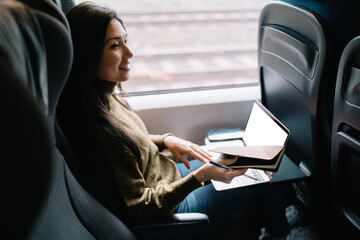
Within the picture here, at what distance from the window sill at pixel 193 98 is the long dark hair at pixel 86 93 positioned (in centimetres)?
64

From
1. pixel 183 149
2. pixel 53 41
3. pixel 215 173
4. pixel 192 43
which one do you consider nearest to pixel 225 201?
pixel 215 173

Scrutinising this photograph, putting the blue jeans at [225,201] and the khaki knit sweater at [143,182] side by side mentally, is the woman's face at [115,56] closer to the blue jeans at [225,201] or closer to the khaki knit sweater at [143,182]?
the khaki knit sweater at [143,182]

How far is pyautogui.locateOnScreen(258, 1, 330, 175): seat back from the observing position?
1071mm

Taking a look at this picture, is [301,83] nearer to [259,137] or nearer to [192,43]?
[259,137]

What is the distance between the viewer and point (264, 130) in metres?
1.37

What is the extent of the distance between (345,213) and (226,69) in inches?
76.5

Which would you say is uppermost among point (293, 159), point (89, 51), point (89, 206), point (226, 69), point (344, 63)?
point (344, 63)

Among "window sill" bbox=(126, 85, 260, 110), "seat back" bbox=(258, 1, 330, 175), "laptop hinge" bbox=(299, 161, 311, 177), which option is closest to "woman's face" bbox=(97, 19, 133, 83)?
"window sill" bbox=(126, 85, 260, 110)

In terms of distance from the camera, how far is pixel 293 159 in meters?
1.48

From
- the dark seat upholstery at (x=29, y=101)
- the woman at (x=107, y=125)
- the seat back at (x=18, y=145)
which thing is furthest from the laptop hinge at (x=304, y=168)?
the seat back at (x=18, y=145)

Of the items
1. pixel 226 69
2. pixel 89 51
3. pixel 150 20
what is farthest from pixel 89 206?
pixel 150 20

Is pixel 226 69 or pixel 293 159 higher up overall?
pixel 293 159

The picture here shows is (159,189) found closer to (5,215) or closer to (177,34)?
(5,215)

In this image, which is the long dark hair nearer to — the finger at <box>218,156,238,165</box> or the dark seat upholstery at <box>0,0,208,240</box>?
the finger at <box>218,156,238,165</box>
